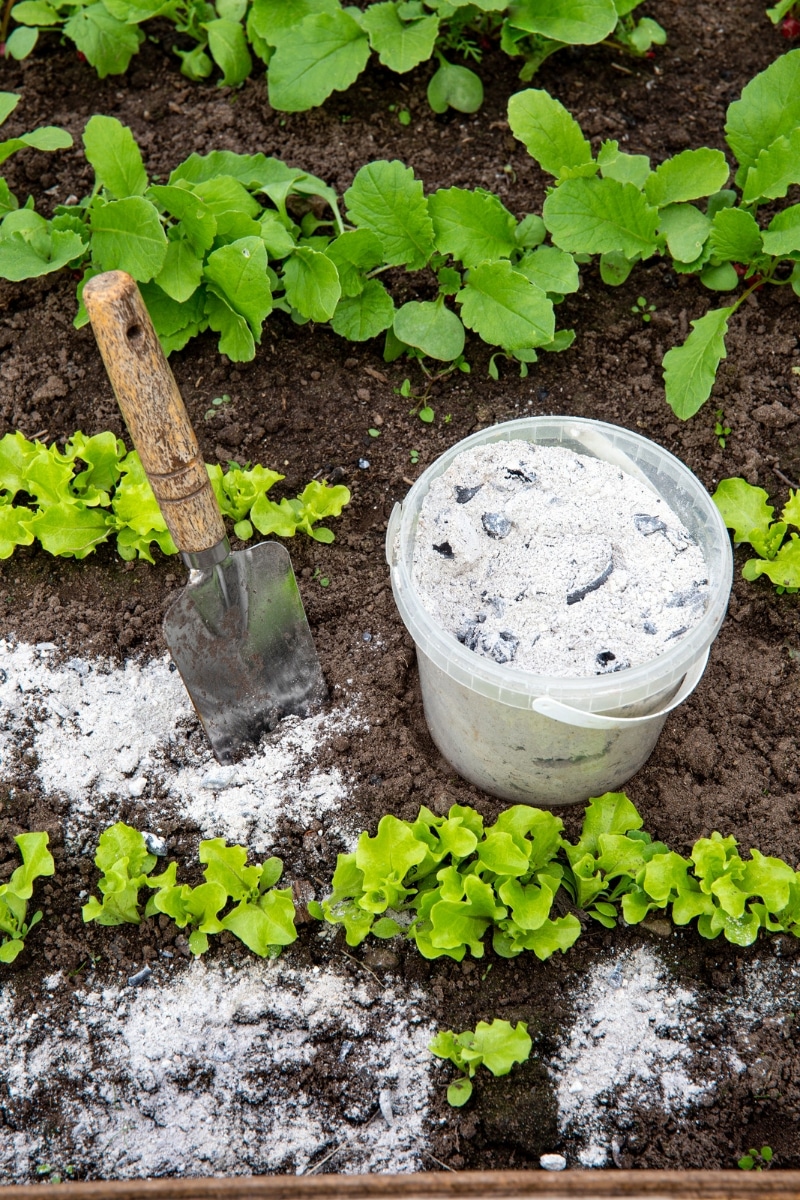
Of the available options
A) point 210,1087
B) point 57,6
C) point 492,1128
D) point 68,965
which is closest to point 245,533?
point 68,965

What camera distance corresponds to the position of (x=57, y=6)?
3.50 meters

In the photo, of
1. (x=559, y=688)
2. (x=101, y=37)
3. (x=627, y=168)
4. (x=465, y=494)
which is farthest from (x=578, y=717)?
(x=101, y=37)

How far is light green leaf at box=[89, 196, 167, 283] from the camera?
2.70 meters

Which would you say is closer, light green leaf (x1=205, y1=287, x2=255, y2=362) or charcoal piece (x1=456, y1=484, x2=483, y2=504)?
charcoal piece (x1=456, y1=484, x2=483, y2=504)

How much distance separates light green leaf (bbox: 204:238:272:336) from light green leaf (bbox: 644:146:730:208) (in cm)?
110

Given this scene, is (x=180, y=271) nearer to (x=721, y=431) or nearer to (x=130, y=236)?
(x=130, y=236)

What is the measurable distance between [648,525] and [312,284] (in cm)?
120

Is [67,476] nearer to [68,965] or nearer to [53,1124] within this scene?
[68,965]

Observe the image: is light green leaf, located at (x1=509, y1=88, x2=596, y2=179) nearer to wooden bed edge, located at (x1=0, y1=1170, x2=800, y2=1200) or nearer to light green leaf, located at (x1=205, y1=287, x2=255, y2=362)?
light green leaf, located at (x1=205, y1=287, x2=255, y2=362)

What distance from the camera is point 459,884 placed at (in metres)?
2.10

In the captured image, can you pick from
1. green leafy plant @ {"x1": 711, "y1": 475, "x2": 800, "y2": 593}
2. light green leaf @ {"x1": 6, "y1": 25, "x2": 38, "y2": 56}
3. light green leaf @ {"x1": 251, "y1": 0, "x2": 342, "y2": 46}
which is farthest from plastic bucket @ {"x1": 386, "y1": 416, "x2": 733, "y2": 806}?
light green leaf @ {"x1": 6, "y1": 25, "x2": 38, "y2": 56}

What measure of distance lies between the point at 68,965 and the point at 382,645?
1021mm

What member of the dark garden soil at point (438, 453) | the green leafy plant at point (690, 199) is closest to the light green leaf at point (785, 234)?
the green leafy plant at point (690, 199)

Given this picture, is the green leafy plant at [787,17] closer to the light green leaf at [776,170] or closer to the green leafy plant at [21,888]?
the light green leaf at [776,170]
